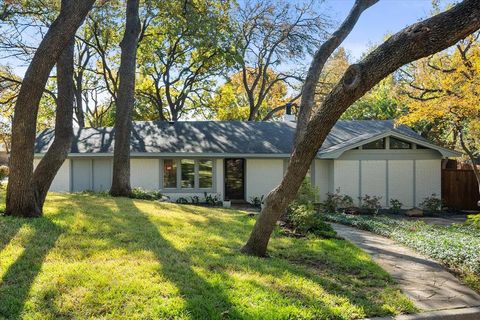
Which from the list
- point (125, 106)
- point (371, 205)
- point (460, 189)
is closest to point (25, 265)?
point (125, 106)

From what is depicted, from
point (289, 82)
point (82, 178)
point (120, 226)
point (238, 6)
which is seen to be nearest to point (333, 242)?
point (120, 226)

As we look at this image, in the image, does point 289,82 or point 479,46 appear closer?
point 479,46

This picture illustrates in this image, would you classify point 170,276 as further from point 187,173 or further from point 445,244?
point 187,173

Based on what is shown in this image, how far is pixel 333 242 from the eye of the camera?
834 centimetres

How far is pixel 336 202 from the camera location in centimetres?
1661

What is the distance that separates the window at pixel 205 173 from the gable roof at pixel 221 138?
2.35ft

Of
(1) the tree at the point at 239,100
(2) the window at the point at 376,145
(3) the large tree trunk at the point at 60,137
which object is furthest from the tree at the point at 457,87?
(1) the tree at the point at 239,100

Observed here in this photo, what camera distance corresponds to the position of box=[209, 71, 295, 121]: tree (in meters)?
32.3

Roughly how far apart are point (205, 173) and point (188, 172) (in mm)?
802

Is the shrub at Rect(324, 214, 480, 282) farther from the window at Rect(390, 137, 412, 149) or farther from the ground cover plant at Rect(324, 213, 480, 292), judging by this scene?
the window at Rect(390, 137, 412, 149)

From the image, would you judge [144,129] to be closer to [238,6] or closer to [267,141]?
[267,141]

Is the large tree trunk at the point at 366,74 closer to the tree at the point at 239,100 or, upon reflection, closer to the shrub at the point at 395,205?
the shrub at the point at 395,205

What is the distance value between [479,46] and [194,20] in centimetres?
1229

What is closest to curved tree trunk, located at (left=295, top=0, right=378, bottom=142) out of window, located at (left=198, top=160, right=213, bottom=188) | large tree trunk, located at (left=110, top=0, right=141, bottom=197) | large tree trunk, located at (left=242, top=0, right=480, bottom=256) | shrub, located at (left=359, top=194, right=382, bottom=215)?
large tree trunk, located at (left=242, top=0, right=480, bottom=256)
